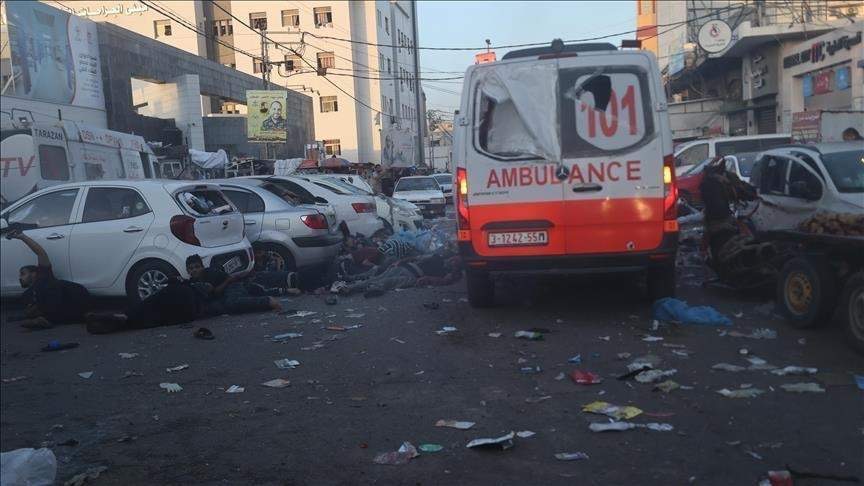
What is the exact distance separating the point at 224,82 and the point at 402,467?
28277mm

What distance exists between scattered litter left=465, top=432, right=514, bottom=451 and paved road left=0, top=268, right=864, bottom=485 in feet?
0.15

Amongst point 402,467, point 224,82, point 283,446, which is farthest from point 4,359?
point 224,82

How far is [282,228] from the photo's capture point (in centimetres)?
1024

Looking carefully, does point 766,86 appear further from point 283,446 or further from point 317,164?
point 283,446

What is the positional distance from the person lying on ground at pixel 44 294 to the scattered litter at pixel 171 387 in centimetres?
312

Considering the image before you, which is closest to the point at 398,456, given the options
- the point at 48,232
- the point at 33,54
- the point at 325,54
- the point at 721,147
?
the point at 33,54

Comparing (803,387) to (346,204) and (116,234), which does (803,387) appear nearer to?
(116,234)

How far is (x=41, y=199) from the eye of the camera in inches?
328

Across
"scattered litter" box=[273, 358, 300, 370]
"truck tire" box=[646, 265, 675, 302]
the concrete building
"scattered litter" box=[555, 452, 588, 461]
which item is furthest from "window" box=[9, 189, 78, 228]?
the concrete building

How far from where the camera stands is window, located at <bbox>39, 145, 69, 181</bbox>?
7346 mm

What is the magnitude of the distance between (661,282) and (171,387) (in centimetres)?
464

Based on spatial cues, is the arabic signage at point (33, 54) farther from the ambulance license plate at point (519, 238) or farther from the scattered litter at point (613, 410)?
the ambulance license plate at point (519, 238)

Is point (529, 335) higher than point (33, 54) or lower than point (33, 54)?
lower

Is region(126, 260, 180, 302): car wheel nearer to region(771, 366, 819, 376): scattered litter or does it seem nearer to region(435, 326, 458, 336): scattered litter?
region(435, 326, 458, 336): scattered litter
